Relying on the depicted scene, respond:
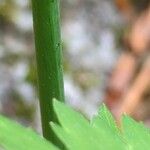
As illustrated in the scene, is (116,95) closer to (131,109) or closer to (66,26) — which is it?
(131,109)

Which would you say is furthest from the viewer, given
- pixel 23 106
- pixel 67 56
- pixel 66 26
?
pixel 66 26

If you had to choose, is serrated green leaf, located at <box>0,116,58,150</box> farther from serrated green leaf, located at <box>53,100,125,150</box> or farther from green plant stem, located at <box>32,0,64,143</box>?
green plant stem, located at <box>32,0,64,143</box>

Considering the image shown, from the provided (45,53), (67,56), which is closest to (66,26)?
(67,56)

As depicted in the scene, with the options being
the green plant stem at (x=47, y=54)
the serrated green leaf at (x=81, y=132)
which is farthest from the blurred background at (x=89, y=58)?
the serrated green leaf at (x=81, y=132)

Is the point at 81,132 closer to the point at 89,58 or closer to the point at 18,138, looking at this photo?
the point at 18,138

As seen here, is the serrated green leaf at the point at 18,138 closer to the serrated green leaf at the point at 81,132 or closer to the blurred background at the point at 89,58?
the serrated green leaf at the point at 81,132

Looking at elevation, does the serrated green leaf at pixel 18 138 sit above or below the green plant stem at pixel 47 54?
below
